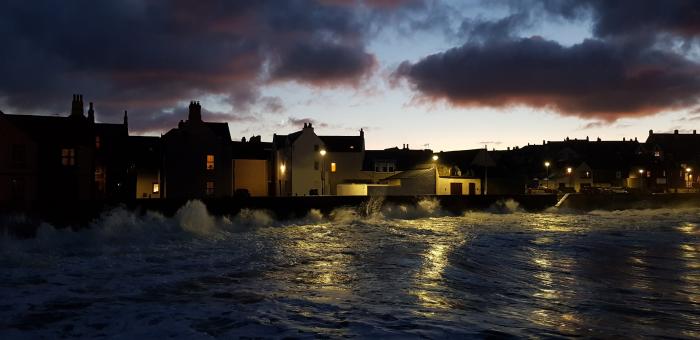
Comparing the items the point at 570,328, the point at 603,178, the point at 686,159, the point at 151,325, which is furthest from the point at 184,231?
the point at 686,159

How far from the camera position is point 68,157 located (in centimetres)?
5219

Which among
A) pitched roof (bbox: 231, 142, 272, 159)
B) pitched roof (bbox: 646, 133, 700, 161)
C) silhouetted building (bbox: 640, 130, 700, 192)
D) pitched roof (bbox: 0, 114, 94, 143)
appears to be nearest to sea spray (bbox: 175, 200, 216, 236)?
pitched roof (bbox: 0, 114, 94, 143)

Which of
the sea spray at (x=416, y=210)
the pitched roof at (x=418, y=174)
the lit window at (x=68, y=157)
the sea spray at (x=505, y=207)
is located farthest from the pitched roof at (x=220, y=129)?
the sea spray at (x=505, y=207)

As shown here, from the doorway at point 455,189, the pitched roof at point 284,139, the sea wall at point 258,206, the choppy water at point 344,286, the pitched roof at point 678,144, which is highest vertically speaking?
the pitched roof at point 678,144

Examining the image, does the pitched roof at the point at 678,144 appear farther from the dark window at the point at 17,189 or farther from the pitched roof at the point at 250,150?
the dark window at the point at 17,189

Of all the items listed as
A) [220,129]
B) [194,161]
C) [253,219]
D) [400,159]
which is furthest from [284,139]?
[253,219]

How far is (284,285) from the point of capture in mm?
18500

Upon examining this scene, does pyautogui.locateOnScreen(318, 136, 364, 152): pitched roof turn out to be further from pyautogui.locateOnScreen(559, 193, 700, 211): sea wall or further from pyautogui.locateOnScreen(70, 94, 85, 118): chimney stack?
pyautogui.locateOnScreen(70, 94, 85, 118): chimney stack

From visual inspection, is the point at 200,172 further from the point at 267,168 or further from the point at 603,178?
the point at 603,178

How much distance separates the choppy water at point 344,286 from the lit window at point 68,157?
61.2 ft

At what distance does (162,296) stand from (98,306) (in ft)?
5.99

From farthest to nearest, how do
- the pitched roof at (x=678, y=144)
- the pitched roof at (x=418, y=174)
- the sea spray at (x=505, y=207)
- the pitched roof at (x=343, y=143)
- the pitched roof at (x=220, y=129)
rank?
the pitched roof at (x=678, y=144) → the pitched roof at (x=343, y=143) → the pitched roof at (x=418, y=174) → the pitched roof at (x=220, y=129) → the sea spray at (x=505, y=207)

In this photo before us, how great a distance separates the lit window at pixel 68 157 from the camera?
51.9 m

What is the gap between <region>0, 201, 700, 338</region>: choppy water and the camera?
43.6 ft
